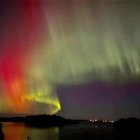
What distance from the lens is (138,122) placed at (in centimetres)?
4725

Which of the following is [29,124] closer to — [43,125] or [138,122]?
[43,125]

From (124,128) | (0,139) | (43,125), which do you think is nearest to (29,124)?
(43,125)

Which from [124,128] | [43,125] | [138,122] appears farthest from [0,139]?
[43,125]

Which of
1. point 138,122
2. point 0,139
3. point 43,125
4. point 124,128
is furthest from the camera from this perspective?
point 43,125

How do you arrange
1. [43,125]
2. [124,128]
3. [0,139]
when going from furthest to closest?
1. [43,125]
2. [124,128]
3. [0,139]

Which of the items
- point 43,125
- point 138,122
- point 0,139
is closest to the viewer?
point 0,139

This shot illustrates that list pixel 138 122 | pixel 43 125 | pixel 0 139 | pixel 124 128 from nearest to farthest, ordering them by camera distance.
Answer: pixel 0 139 < pixel 138 122 < pixel 124 128 < pixel 43 125

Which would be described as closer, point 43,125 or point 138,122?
point 138,122

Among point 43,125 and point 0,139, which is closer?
point 0,139

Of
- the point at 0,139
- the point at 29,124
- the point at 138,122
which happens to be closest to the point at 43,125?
the point at 29,124

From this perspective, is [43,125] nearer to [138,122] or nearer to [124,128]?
[124,128]

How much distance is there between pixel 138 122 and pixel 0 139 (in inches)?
1420

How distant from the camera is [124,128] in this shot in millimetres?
54312

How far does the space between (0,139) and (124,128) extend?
42.8 metres
